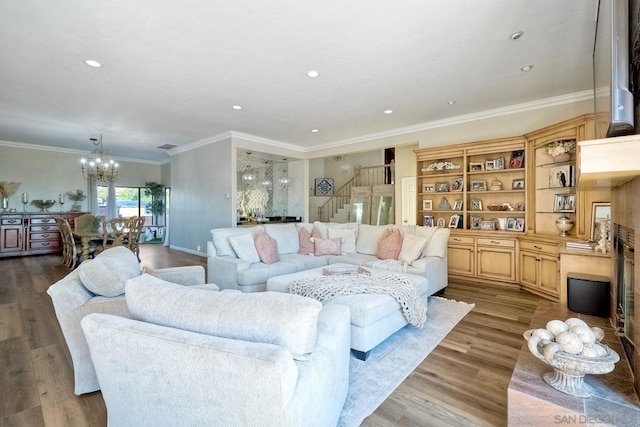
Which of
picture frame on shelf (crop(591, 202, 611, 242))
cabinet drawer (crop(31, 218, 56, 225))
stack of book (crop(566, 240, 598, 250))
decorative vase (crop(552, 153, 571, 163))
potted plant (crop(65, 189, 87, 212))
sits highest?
decorative vase (crop(552, 153, 571, 163))

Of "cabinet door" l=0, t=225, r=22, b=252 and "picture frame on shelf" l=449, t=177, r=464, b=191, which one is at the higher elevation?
"picture frame on shelf" l=449, t=177, r=464, b=191

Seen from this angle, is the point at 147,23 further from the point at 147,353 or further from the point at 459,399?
the point at 459,399

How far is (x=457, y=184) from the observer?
525 cm

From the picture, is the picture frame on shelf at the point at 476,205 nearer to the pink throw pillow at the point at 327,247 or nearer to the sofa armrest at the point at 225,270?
the pink throw pillow at the point at 327,247

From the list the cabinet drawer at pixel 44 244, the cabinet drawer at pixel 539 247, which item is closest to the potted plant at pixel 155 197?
the cabinet drawer at pixel 44 244

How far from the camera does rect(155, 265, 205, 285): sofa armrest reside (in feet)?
8.28

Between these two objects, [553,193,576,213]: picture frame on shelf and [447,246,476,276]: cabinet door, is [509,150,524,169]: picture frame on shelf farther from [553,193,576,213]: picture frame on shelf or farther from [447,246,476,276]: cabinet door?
[447,246,476,276]: cabinet door

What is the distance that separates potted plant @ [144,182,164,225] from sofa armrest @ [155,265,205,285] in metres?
8.31

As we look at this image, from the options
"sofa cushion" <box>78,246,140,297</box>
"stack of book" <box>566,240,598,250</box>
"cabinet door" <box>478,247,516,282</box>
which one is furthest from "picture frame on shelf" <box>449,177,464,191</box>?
"sofa cushion" <box>78,246,140,297</box>

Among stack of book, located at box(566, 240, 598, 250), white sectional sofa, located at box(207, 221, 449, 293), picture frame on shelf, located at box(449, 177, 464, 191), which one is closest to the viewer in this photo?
stack of book, located at box(566, 240, 598, 250)

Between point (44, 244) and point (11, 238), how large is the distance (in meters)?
0.59

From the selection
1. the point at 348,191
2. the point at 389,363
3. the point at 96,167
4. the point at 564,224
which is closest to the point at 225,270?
the point at 389,363

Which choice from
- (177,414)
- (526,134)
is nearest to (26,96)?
(177,414)

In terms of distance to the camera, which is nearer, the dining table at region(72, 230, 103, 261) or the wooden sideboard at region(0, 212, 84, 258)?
the dining table at region(72, 230, 103, 261)
